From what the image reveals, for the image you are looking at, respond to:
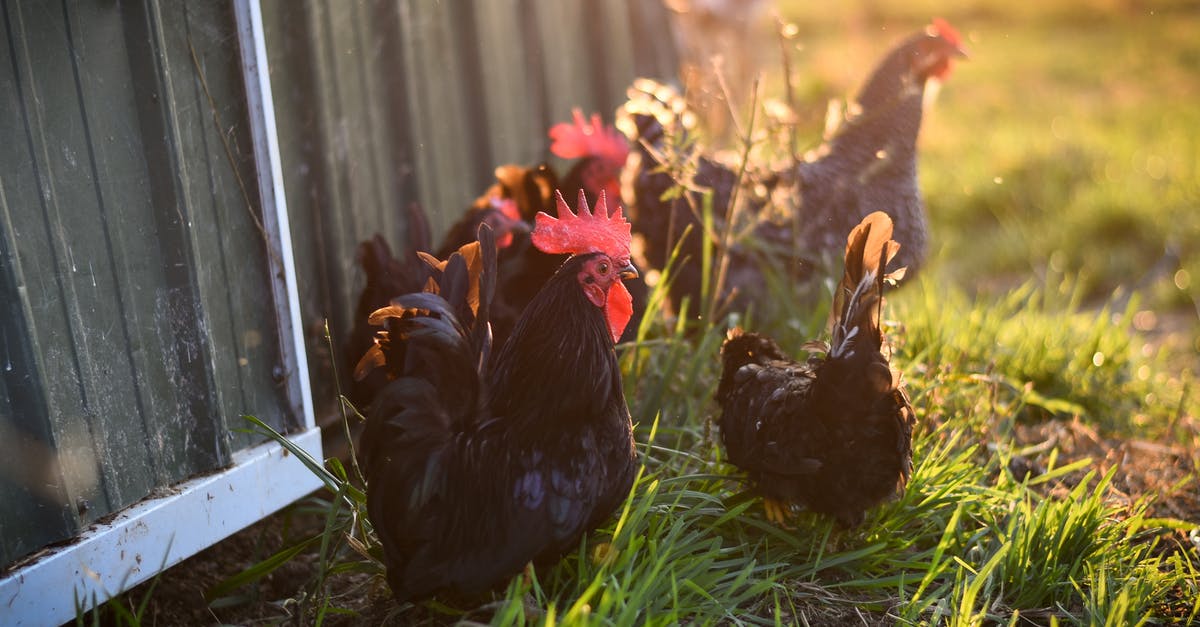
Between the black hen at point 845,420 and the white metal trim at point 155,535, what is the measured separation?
1450 mm

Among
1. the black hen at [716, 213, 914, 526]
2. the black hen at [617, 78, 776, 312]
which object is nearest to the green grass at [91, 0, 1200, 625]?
the black hen at [716, 213, 914, 526]

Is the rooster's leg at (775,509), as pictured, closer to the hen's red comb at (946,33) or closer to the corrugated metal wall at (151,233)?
the corrugated metal wall at (151,233)

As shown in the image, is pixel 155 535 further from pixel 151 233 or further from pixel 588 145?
pixel 588 145

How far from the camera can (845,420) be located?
255 centimetres

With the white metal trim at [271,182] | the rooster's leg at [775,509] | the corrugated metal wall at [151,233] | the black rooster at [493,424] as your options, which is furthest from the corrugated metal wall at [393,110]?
the rooster's leg at [775,509]

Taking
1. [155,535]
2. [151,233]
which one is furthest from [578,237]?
[155,535]

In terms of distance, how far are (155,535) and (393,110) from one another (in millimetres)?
2147

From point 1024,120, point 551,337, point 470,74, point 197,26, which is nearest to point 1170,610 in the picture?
point 551,337

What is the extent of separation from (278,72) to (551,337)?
1813 mm

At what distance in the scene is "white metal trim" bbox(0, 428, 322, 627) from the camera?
2.27 metres

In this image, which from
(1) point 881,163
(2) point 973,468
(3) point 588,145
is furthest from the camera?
(1) point 881,163

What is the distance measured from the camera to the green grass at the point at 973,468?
2.44 metres

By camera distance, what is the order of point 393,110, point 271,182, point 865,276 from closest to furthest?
point 865,276 → point 271,182 → point 393,110

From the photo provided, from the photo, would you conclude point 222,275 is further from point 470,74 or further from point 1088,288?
point 1088,288
